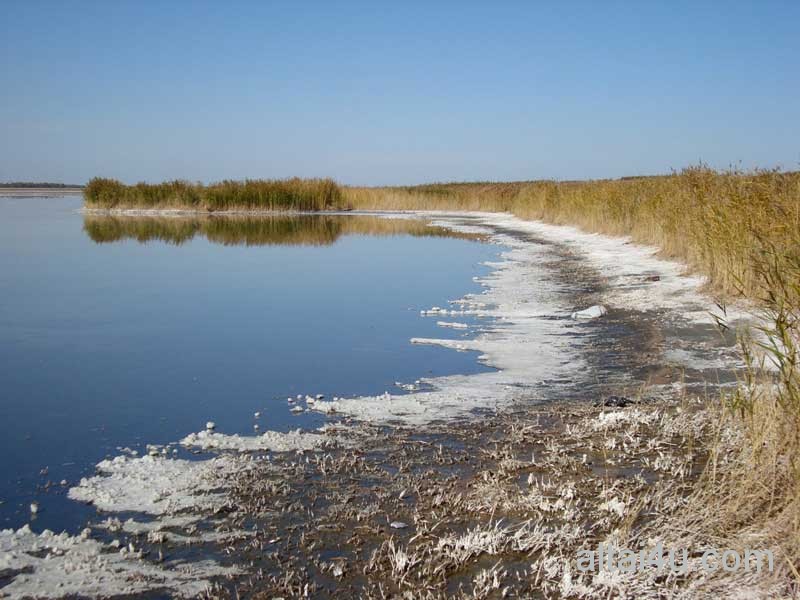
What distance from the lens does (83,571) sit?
11.6ft

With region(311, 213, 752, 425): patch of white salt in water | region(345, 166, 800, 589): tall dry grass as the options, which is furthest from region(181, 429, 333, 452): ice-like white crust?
region(345, 166, 800, 589): tall dry grass

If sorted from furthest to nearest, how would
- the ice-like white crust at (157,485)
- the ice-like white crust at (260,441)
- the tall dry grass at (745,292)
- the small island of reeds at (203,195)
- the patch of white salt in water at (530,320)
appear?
the small island of reeds at (203,195) < the patch of white salt in water at (530,320) < the ice-like white crust at (260,441) < the ice-like white crust at (157,485) < the tall dry grass at (745,292)

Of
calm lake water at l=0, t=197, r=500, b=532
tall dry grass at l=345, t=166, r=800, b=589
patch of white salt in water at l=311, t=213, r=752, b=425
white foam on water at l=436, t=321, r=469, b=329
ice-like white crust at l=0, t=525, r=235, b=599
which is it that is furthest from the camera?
white foam on water at l=436, t=321, r=469, b=329

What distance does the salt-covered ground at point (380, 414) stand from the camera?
11.8 ft

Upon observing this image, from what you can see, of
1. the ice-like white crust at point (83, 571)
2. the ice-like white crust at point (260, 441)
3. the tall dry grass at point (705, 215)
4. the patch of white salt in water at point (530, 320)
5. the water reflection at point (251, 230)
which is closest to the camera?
the ice-like white crust at point (83, 571)

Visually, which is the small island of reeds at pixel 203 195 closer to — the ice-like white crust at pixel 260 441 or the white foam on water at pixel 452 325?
the white foam on water at pixel 452 325

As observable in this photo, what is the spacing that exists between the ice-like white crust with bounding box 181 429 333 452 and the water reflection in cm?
1920

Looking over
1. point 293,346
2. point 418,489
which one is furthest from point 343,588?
point 293,346

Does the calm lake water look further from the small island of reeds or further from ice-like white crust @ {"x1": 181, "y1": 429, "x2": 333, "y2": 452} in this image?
the small island of reeds

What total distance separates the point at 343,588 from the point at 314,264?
50.8 feet

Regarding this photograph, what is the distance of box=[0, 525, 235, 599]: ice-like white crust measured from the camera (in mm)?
3396

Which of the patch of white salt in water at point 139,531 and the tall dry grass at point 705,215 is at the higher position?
the tall dry grass at point 705,215

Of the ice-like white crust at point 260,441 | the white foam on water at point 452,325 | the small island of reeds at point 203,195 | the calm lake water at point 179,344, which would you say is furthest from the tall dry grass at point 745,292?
the small island of reeds at point 203,195

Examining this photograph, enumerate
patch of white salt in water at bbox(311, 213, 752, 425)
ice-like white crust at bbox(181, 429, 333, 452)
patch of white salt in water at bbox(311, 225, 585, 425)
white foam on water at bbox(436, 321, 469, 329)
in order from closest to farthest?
1. ice-like white crust at bbox(181, 429, 333, 452)
2. patch of white salt in water at bbox(311, 225, 585, 425)
3. patch of white salt in water at bbox(311, 213, 752, 425)
4. white foam on water at bbox(436, 321, 469, 329)
